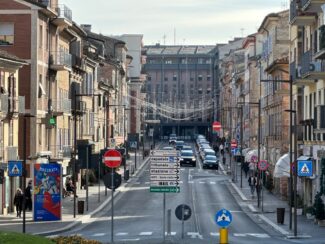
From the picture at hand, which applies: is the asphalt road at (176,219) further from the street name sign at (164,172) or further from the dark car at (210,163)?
the dark car at (210,163)

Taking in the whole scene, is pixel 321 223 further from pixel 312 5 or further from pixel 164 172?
pixel 164 172

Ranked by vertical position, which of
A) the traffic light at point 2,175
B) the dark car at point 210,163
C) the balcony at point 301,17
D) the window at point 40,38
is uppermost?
the balcony at point 301,17

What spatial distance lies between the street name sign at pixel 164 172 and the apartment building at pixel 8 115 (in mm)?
20178

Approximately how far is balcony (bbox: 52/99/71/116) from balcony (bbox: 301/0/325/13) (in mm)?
21973

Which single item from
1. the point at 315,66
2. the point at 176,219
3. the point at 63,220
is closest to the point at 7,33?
the point at 63,220

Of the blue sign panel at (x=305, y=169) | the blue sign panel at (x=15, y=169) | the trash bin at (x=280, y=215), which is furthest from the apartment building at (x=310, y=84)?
the blue sign panel at (x=15, y=169)

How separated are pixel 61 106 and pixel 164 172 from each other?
38.0 m

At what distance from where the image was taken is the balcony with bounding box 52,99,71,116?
74.4 metres

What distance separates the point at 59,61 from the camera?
7419cm

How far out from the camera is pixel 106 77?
123062 mm

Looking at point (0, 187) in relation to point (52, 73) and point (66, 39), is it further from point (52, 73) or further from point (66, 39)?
point (66, 39)

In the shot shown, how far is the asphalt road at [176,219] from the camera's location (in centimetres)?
4534

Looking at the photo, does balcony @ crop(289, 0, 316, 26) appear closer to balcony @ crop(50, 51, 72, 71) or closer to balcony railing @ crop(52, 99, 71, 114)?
balcony @ crop(50, 51, 72, 71)

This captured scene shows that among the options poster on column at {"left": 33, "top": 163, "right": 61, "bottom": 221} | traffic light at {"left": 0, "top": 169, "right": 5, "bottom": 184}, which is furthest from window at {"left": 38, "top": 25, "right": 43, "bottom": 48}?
poster on column at {"left": 33, "top": 163, "right": 61, "bottom": 221}
